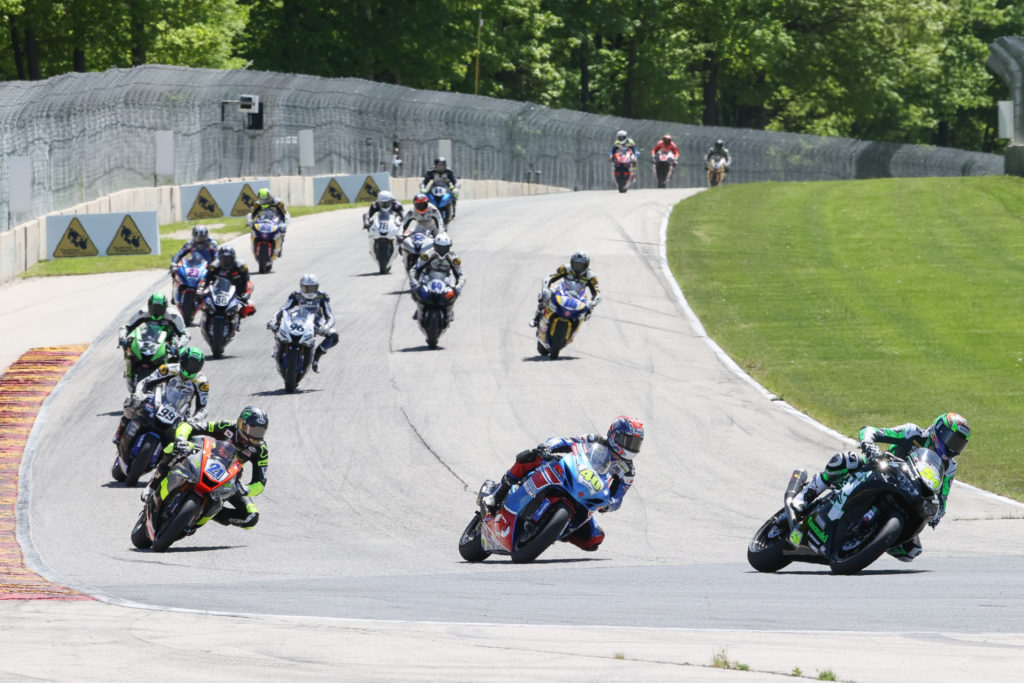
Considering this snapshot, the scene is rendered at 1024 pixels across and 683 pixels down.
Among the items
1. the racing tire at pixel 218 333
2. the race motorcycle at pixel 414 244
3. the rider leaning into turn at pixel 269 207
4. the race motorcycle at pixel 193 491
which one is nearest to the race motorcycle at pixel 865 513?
the race motorcycle at pixel 193 491

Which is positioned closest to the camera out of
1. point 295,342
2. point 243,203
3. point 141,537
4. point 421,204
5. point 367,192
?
point 141,537

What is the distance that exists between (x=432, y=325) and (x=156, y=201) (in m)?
18.4

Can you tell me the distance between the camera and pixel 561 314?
24859 millimetres

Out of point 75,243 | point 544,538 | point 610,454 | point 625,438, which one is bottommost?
point 75,243

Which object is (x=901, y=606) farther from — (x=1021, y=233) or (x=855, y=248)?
(x=1021, y=233)

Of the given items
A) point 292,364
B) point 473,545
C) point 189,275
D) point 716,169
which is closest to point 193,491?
point 473,545

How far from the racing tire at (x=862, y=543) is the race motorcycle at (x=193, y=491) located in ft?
17.7

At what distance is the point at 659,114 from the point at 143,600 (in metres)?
69.7

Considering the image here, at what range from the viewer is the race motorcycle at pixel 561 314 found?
24.8m

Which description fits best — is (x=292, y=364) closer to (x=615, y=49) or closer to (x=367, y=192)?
(x=367, y=192)

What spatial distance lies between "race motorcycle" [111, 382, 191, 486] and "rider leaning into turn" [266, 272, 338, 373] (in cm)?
482

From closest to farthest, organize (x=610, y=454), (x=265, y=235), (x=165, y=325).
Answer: (x=610, y=454) → (x=165, y=325) → (x=265, y=235)

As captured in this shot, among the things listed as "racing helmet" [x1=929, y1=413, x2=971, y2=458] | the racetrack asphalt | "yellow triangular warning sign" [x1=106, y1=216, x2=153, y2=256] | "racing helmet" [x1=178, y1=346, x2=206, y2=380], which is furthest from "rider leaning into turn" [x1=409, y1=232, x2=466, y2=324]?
"racing helmet" [x1=929, y1=413, x2=971, y2=458]

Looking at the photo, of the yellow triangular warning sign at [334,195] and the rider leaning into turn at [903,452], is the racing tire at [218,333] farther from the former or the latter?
the yellow triangular warning sign at [334,195]
